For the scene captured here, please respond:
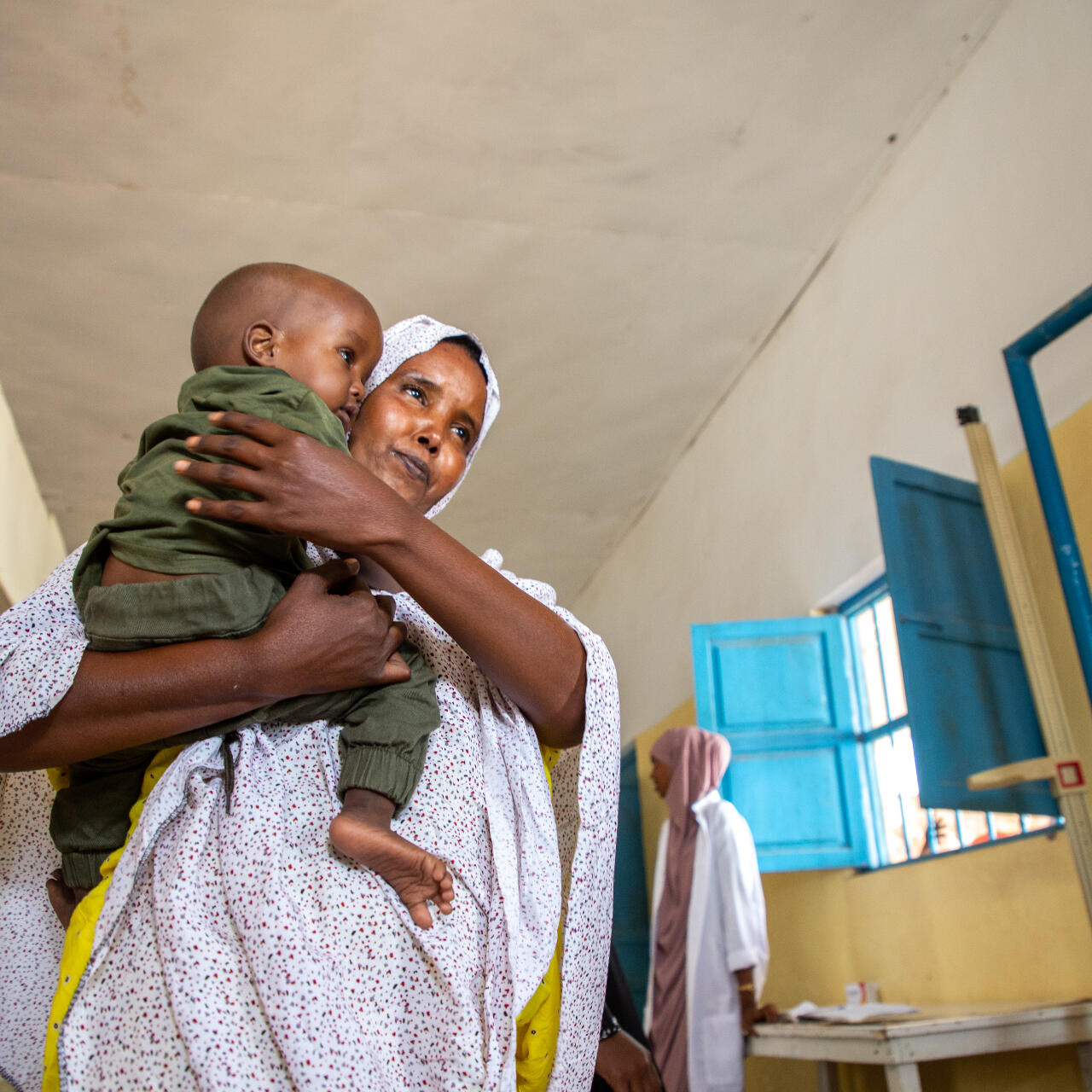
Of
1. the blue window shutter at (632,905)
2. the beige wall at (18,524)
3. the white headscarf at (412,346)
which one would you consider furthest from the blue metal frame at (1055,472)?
the beige wall at (18,524)

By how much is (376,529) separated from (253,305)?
422mm

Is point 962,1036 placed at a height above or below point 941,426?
below

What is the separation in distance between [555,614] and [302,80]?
12.8ft

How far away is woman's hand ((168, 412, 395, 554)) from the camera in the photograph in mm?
935

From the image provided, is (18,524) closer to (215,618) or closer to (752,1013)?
(752,1013)

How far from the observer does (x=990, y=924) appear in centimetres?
350

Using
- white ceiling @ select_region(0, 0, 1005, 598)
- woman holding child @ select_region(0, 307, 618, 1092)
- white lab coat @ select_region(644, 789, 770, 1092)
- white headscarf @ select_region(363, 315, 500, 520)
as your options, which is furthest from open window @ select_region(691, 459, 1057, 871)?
woman holding child @ select_region(0, 307, 618, 1092)

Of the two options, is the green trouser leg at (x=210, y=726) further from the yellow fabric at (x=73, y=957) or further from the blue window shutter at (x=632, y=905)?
the blue window shutter at (x=632, y=905)

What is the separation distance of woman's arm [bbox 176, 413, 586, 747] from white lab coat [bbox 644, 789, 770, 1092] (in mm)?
3562

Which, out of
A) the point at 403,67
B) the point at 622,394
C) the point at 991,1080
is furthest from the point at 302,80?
the point at 991,1080

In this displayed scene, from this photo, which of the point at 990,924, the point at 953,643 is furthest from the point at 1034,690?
the point at 990,924

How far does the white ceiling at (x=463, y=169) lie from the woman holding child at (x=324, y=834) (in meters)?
3.63

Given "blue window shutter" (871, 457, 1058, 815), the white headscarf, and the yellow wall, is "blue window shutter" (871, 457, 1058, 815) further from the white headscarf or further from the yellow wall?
the white headscarf

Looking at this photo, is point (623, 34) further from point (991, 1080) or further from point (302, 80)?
point (991, 1080)
